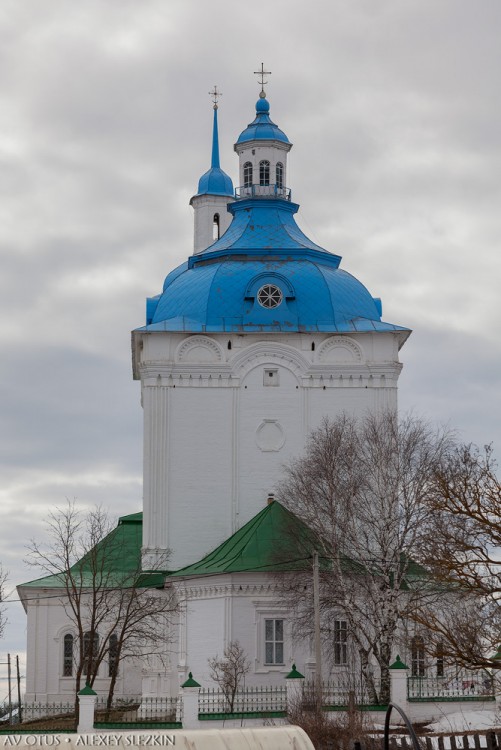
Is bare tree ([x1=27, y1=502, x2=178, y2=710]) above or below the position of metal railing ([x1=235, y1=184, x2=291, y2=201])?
below

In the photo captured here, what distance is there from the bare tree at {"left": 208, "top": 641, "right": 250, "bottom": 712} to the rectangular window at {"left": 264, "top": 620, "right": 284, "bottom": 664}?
73cm

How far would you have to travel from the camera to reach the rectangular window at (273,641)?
130 feet

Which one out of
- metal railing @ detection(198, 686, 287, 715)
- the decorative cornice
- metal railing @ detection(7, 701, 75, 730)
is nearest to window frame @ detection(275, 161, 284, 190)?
the decorative cornice

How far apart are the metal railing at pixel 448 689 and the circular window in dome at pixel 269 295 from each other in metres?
14.1

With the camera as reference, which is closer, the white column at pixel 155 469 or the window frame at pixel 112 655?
the window frame at pixel 112 655

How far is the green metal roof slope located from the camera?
39.2 m

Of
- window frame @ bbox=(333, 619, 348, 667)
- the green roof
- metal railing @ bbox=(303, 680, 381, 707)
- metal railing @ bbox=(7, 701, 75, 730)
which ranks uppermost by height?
the green roof

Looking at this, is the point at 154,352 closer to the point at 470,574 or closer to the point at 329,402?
the point at 329,402

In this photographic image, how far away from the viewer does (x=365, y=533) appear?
3850 centimetres

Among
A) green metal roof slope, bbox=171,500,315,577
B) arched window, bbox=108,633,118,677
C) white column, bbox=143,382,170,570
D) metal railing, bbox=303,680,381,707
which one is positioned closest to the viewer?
metal railing, bbox=303,680,381,707

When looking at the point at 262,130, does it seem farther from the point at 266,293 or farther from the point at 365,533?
the point at 365,533

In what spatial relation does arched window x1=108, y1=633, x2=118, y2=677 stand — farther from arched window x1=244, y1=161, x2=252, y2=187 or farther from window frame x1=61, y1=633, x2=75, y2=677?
arched window x1=244, y1=161, x2=252, y2=187

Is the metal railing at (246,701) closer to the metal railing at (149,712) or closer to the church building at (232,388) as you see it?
the metal railing at (149,712)

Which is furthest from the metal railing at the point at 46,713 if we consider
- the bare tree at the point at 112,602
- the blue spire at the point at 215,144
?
the blue spire at the point at 215,144
